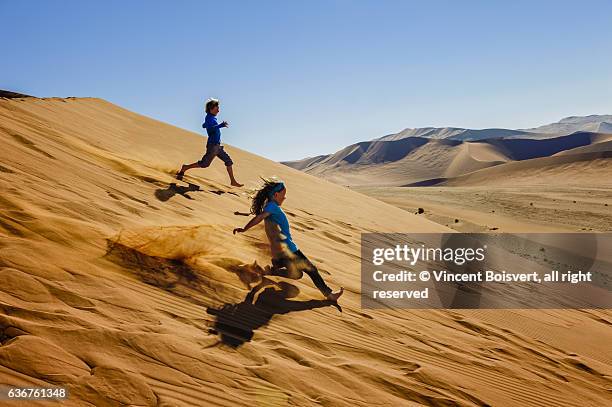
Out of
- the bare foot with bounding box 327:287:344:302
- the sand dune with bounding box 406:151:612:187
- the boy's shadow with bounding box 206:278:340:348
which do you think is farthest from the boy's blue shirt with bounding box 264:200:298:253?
the sand dune with bounding box 406:151:612:187

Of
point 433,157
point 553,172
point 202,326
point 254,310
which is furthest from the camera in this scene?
point 433,157

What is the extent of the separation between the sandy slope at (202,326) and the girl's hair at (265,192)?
0.59 meters

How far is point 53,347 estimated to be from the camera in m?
2.38

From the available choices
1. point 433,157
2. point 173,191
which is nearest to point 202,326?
point 173,191

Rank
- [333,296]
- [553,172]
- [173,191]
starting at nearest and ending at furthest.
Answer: [333,296], [173,191], [553,172]

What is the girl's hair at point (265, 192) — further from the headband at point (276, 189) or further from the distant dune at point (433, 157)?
the distant dune at point (433, 157)

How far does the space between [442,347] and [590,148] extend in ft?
237

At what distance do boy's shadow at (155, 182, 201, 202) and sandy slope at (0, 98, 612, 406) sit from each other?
0.07 m

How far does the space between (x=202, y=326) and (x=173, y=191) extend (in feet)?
13.4

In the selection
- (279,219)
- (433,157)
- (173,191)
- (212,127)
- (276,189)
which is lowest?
(279,219)

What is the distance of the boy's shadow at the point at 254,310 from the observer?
3.14 metres

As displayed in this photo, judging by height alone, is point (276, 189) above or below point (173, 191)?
above

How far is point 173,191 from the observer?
686cm

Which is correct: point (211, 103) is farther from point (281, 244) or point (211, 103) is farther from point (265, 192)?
point (281, 244)
